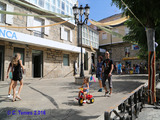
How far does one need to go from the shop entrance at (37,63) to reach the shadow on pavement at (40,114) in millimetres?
9086

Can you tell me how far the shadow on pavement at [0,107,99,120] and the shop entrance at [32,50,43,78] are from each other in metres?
9.09

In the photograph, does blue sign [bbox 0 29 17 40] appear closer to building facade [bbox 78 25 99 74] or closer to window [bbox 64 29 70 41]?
window [bbox 64 29 70 41]

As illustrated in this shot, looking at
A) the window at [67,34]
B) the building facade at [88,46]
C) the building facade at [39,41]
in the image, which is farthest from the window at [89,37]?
the window at [67,34]

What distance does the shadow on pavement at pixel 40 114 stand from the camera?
2.64 meters

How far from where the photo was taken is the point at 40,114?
2869 millimetres

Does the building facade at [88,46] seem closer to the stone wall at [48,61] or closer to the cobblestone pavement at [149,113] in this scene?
the stone wall at [48,61]

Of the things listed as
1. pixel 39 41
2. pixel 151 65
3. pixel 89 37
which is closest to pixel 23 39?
pixel 39 41

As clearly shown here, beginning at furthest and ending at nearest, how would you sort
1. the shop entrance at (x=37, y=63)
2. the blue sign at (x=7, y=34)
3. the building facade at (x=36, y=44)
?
the shop entrance at (x=37, y=63) < the building facade at (x=36, y=44) < the blue sign at (x=7, y=34)

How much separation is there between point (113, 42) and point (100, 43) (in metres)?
2.87

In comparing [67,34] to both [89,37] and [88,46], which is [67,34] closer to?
[88,46]

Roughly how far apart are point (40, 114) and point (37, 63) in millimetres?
10441

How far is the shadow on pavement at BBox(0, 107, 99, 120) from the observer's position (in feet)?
8.68

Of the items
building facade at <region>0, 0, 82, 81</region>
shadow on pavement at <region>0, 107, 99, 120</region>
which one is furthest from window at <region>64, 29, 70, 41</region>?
shadow on pavement at <region>0, 107, 99, 120</region>

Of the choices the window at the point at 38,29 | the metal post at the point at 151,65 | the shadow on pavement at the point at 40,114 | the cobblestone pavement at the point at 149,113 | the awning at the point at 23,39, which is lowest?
the cobblestone pavement at the point at 149,113
